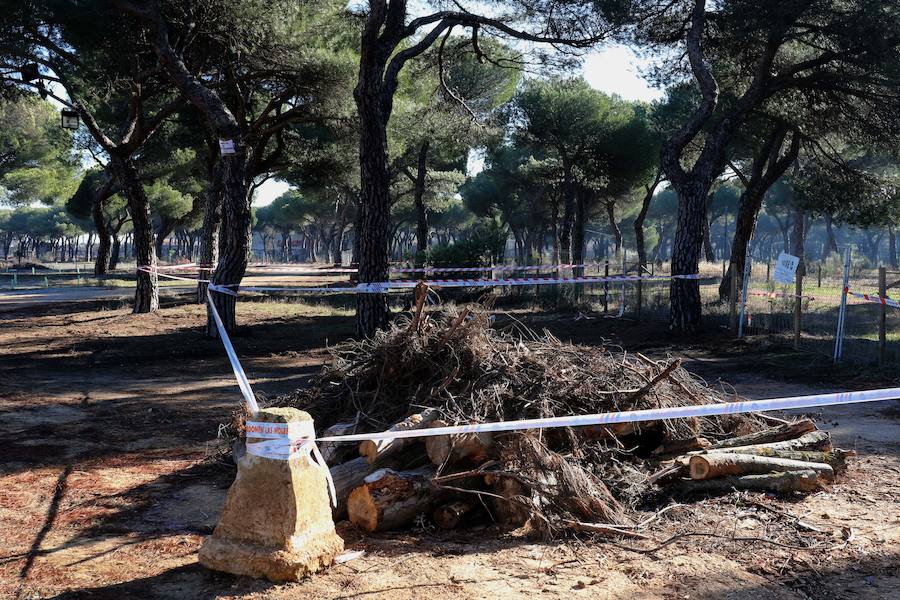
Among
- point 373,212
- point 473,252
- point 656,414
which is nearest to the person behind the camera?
point 656,414

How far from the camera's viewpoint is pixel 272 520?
365 cm

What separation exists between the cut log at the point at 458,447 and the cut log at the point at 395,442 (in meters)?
0.16

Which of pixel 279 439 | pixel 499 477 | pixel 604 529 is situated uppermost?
pixel 279 439

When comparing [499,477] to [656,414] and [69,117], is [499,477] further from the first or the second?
[69,117]

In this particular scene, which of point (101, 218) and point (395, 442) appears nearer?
point (395, 442)

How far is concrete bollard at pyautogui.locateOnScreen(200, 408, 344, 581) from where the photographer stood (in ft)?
11.8

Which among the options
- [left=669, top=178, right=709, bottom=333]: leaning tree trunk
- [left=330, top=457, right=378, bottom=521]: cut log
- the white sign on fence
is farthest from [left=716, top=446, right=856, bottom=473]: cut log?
[left=669, top=178, right=709, bottom=333]: leaning tree trunk

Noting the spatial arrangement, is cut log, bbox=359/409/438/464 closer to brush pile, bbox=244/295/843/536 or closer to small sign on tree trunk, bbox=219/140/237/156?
brush pile, bbox=244/295/843/536

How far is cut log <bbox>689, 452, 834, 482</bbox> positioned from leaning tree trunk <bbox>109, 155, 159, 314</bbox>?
14.7 metres

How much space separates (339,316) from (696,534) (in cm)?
1477

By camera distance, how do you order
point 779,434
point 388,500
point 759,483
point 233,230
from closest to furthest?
point 388,500
point 759,483
point 779,434
point 233,230

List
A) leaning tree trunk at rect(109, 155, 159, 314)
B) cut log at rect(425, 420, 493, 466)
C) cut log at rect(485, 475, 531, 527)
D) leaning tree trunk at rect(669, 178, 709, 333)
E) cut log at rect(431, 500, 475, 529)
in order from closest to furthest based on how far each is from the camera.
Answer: cut log at rect(485, 475, 531, 527) < cut log at rect(431, 500, 475, 529) < cut log at rect(425, 420, 493, 466) < leaning tree trunk at rect(669, 178, 709, 333) < leaning tree trunk at rect(109, 155, 159, 314)

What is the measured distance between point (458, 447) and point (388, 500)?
1.73 feet

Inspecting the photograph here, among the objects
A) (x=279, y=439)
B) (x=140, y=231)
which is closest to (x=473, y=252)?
(x=140, y=231)
